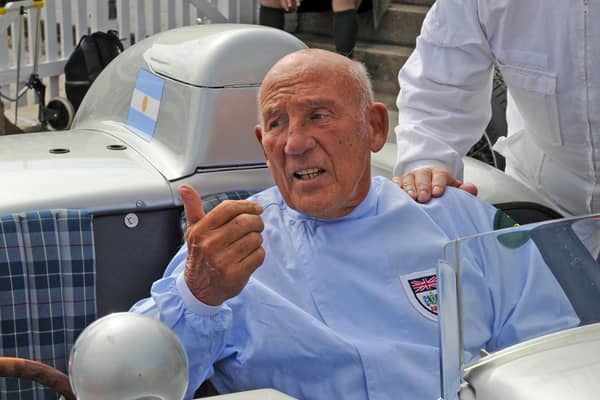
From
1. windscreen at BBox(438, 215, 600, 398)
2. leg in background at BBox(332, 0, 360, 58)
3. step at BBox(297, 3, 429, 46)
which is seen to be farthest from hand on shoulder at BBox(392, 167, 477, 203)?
step at BBox(297, 3, 429, 46)

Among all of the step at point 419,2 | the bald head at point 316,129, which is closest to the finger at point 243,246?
the bald head at point 316,129

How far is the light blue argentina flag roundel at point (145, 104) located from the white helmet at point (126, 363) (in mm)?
1746

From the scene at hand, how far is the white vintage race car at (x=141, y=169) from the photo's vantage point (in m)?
2.45

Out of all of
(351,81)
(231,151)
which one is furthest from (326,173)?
(231,151)

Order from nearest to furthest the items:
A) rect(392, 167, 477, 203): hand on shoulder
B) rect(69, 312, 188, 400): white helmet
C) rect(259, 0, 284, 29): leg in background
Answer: rect(69, 312, 188, 400): white helmet < rect(392, 167, 477, 203): hand on shoulder < rect(259, 0, 284, 29): leg in background

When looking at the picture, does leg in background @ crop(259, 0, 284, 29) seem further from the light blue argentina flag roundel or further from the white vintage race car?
the light blue argentina flag roundel

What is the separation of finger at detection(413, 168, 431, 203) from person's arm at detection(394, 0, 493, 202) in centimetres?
2

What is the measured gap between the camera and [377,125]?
7.68 feet

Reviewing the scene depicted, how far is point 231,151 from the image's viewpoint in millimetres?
2746

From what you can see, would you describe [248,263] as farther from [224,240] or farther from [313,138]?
[313,138]

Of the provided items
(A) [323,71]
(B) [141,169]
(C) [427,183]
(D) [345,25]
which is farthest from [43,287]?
(D) [345,25]

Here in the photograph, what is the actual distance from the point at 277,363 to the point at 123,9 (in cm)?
526

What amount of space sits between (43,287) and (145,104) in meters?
0.68

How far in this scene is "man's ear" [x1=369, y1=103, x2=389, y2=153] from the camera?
2318 millimetres
